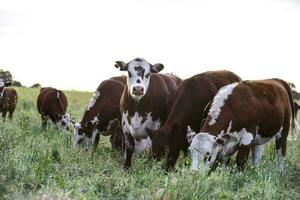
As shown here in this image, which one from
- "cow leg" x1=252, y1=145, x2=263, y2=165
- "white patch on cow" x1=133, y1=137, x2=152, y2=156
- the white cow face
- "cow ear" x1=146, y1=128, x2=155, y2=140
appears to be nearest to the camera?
the white cow face

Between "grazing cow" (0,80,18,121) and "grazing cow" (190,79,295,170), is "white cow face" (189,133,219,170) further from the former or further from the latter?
"grazing cow" (0,80,18,121)

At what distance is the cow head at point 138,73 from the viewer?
10.4 metres

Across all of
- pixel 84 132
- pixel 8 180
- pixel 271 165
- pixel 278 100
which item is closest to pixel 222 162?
pixel 271 165

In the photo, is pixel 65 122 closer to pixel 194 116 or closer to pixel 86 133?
pixel 86 133

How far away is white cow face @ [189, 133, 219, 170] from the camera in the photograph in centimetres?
841

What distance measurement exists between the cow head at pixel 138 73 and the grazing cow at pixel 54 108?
734cm

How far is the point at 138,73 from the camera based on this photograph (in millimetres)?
10672

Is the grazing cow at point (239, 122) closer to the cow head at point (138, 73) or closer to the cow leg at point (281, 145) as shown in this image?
the cow leg at point (281, 145)

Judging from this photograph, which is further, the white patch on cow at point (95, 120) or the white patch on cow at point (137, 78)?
the white patch on cow at point (95, 120)

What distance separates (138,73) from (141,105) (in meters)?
0.67

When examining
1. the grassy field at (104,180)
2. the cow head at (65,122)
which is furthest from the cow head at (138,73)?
the cow head at (65,122)

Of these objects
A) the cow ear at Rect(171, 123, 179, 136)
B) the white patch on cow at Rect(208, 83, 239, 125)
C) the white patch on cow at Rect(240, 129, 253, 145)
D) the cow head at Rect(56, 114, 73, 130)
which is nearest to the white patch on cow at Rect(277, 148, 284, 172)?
the white patch on cow at Rect(240, 129, 253, 145)

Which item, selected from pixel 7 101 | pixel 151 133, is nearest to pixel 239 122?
pixel 151 133

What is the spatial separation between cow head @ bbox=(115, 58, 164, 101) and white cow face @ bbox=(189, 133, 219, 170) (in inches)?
84.1
